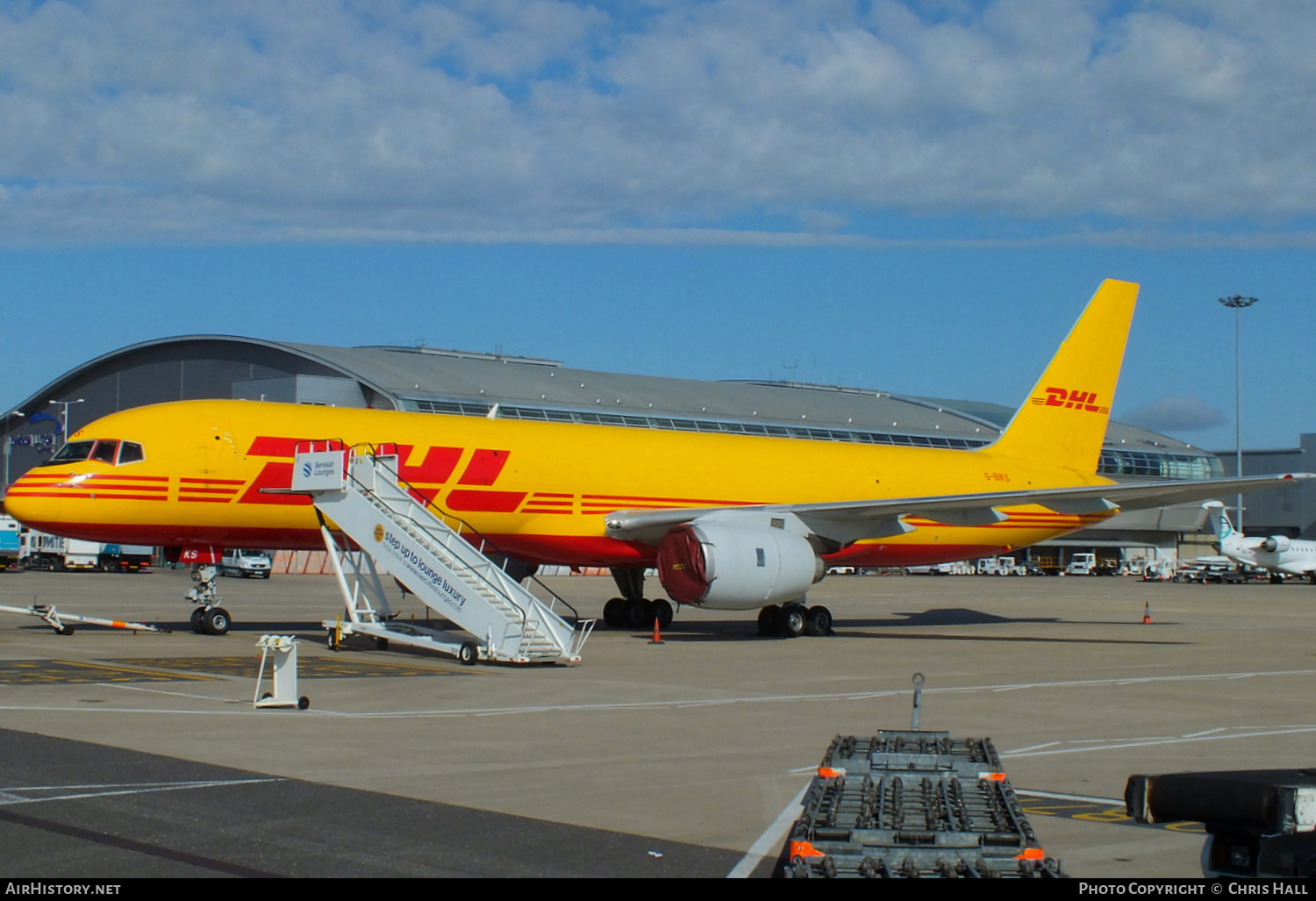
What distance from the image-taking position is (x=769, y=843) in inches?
330

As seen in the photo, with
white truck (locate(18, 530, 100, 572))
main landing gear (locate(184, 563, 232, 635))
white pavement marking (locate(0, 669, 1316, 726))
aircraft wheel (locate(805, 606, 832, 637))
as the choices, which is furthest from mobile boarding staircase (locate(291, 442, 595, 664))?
white truck (locate(18, 530, 100, 572))

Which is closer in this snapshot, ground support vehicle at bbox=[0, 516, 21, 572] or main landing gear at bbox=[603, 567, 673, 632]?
main landing gear at bbox=[603, 567, 673, 632]

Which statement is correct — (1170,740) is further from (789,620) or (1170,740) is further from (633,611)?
(633,611)

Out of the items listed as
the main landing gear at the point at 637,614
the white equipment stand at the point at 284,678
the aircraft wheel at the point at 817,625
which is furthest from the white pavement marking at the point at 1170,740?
the main landing gear at the point at 637,614

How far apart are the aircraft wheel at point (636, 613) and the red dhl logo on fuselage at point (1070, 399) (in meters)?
12.6

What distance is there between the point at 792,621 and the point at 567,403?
136ft

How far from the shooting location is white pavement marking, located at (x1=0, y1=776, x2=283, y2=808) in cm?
927

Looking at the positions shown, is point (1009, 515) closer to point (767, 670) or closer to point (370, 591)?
point (767, 670)

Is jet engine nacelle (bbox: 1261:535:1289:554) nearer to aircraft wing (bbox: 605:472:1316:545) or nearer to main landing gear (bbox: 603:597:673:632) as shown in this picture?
aircraft wing (bbox: 605:472:1316:545)

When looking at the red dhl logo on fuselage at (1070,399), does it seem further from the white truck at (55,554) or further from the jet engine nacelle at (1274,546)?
the white truck at (55,554)

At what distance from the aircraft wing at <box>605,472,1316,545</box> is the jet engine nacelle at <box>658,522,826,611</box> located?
3.04 ft

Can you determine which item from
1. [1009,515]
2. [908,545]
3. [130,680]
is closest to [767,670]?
[130,680]

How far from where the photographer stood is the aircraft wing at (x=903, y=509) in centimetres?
2700

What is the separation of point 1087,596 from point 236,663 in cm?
4298
